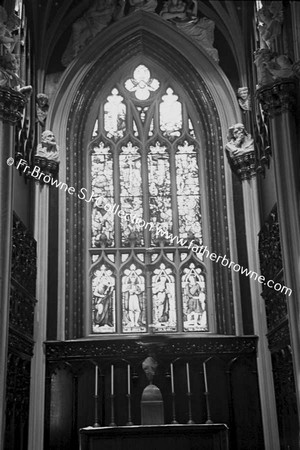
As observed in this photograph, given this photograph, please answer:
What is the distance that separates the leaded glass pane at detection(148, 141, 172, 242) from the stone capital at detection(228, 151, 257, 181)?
61.6 inches

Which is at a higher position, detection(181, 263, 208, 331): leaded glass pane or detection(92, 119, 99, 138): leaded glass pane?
detection(92, 119, 99, 138): leaded glass pane

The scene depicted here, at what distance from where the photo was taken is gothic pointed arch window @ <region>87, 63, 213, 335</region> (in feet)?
A: 47.4

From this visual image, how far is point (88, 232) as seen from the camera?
14922 millimetres

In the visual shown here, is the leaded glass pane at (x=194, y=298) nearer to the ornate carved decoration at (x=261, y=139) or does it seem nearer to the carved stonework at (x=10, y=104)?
the ornate carved decoration at (x=261, y=139)

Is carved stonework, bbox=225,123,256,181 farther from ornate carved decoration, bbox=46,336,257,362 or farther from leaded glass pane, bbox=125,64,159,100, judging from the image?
ornate carved decoration, bbox=46,336,257,362

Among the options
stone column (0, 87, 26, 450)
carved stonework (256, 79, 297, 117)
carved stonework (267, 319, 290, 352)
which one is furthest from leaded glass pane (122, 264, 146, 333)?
carved stonework (256, 79, 297, 117)

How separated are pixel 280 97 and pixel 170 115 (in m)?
4.46

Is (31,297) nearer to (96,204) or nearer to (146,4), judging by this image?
(96,204)

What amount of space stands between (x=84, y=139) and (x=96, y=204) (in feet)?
5.05

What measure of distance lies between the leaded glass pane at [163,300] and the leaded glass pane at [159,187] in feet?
2.69

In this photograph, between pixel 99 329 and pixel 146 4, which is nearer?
pixel 99 329

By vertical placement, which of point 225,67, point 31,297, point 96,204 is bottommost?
point 31,297

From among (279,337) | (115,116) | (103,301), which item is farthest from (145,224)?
(279,337)

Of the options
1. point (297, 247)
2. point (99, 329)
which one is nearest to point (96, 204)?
point (99, 329)
